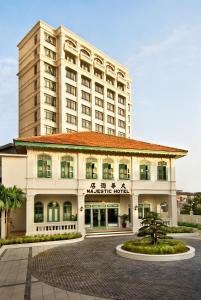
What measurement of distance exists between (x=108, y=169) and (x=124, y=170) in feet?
5.91

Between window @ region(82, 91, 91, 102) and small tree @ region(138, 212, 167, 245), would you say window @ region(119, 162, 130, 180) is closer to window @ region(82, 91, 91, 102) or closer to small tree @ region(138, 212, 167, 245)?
small tree @ region(138, 212, 167, 245)

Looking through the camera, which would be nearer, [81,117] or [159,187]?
[159,187]

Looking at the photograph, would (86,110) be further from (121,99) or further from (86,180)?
(86,180)

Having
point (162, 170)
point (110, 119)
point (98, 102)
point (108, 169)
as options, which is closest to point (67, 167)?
point (108, 169)

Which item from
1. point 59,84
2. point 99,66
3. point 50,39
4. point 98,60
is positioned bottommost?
point 59,84

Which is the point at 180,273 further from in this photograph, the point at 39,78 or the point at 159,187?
the point at 39,78

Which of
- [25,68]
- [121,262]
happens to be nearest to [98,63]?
[25,68]

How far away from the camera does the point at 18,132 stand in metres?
69.5

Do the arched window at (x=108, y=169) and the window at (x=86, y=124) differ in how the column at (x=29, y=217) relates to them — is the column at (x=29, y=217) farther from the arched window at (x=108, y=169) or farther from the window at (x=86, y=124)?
the window at (x=86, y=124)

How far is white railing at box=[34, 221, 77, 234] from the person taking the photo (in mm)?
27781

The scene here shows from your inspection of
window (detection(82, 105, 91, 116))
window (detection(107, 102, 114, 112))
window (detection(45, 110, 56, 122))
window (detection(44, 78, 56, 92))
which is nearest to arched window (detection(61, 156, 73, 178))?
window (detection(45, 110, 56, 122))

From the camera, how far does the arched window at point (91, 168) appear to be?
1211 inches

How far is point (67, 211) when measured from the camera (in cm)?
3200

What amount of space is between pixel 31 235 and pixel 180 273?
14.8m
